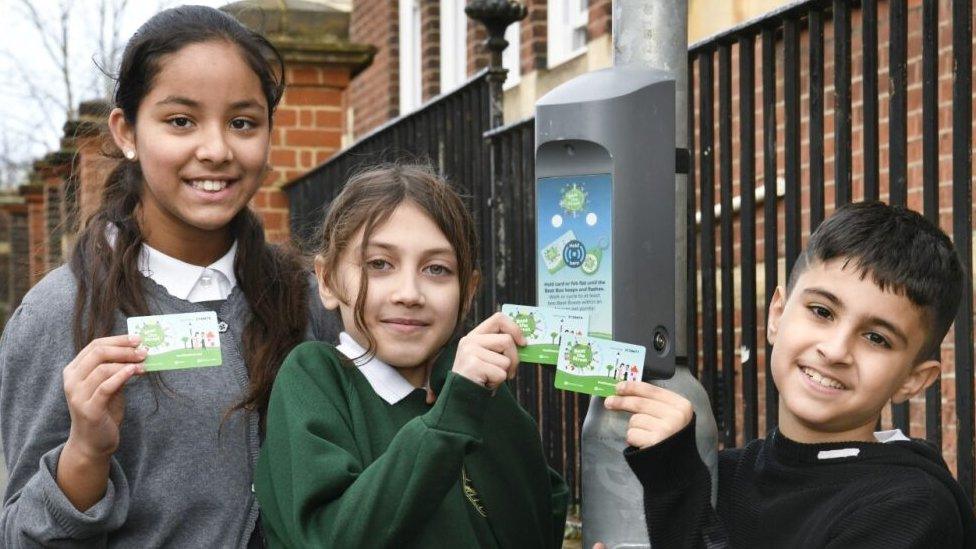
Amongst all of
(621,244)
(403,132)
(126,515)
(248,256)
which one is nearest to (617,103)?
(621,244)

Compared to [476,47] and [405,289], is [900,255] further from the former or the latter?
[476,47]

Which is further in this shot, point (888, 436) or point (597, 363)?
point (888, 436)

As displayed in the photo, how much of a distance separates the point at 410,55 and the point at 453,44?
1.10 meters

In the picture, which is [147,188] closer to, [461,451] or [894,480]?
[461,451]

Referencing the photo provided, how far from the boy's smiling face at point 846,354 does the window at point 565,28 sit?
6.96 meters

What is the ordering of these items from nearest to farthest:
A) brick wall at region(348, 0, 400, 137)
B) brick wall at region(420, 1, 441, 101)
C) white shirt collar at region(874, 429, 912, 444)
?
1. white shirt collar at region(874, 429, 912, 444)
2. brick wall at region(420, 1, 441, 101)
3. brick wall at region(348, 0, 400, 137)

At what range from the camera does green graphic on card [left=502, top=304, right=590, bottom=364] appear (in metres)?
2.38

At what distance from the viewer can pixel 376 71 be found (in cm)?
1398

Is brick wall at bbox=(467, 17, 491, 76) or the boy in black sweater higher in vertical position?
brick wall at bbox=(467, 17, 491, 76)

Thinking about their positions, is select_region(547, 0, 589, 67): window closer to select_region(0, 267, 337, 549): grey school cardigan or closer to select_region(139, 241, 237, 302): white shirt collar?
select_region(139, 241, 237, 302): white shirt collar

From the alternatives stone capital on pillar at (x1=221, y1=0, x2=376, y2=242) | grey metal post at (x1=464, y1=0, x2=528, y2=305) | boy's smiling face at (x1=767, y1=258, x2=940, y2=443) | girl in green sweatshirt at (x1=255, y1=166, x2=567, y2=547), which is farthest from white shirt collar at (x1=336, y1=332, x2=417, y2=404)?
stone capital on pillar at (x1=221, y1=0, x2=376, y2=242)

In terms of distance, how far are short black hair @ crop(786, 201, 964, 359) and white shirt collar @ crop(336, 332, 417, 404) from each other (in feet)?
2.53

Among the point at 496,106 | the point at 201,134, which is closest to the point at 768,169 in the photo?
the point at 201,134

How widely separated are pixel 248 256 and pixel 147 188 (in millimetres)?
246
